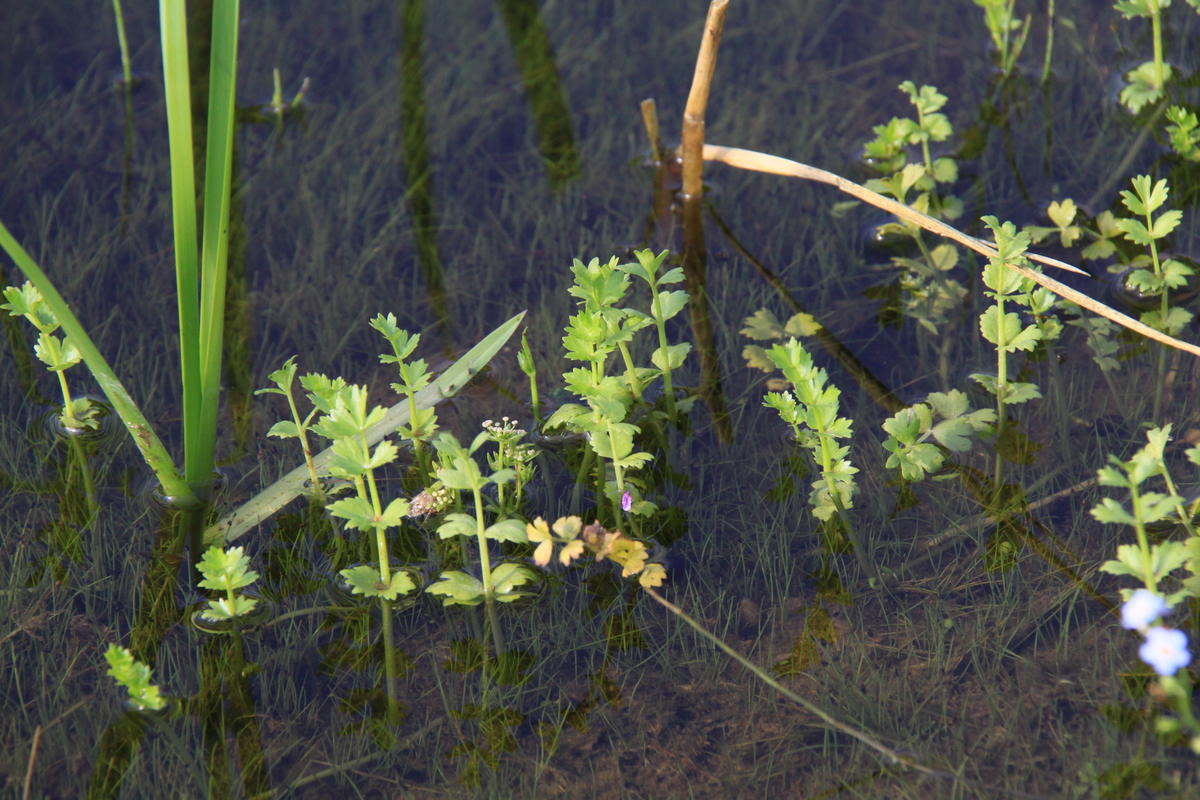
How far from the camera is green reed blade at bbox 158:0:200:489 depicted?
87.5 inches

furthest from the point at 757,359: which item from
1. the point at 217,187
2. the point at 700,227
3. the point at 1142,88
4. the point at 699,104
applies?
the point at 1142,88

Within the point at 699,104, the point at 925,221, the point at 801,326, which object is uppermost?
the point at 699,104

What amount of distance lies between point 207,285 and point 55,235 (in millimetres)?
1422

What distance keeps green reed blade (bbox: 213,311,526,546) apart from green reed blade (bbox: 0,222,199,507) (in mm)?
144

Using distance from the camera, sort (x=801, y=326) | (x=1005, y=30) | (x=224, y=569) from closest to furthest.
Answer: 1. (x=224, y=569)
2. (x=801, y=326)
3. (x=1005, y=30)

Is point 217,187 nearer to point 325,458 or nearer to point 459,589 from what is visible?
point 325,458

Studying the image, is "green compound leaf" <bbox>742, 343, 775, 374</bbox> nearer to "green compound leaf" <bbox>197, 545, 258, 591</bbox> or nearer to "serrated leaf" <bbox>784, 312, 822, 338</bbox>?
"serrated leaf" <bbox>784, 312, 822, 338</bbox>

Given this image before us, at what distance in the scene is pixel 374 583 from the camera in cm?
244

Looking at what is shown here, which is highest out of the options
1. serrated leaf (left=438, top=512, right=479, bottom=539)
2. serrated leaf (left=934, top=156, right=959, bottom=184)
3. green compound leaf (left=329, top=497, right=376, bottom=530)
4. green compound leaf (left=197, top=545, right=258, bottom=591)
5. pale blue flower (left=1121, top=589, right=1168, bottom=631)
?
serrated leaf (left=934, top=156, right=959, bottom=184)

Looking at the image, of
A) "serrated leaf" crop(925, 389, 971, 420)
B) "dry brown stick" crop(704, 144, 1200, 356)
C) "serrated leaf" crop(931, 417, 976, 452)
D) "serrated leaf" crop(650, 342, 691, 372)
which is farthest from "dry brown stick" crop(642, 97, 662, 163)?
"serrated leaf" crop(931, 417, 976, 452)

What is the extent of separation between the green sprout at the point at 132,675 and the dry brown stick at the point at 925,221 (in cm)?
238

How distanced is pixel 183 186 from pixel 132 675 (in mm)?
1120

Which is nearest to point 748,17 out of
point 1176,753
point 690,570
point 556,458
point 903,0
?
point 903,0

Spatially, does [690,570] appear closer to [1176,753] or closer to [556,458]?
[556,458]
